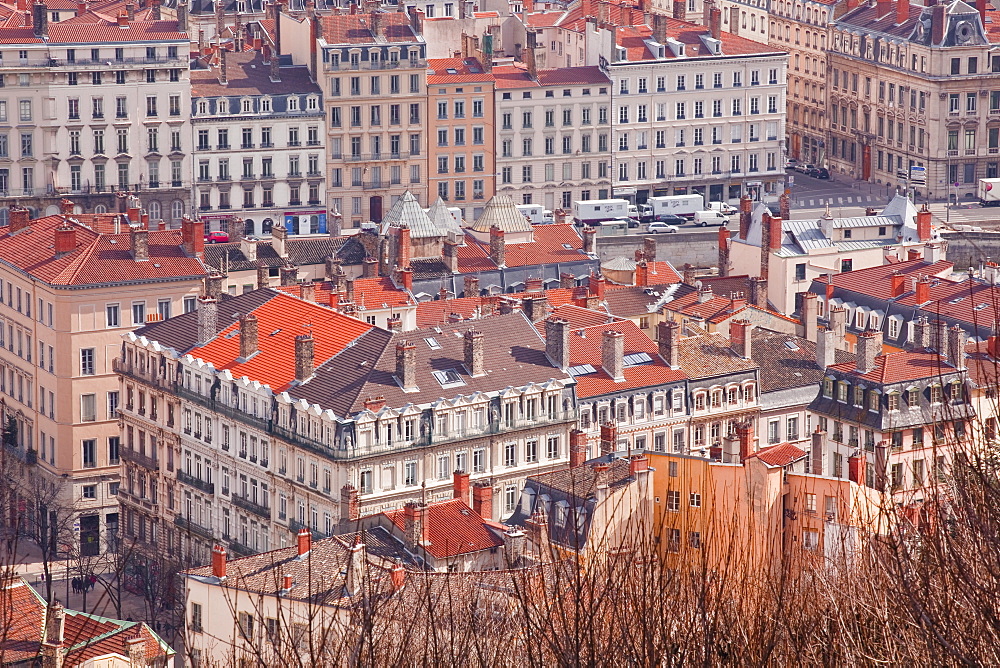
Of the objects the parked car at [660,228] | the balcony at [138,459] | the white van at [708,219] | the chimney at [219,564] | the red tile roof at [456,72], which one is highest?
the red tile roof at [456,72]

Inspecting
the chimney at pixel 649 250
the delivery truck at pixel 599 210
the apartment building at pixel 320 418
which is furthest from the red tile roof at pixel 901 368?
the delivery truck at pixel 599 210

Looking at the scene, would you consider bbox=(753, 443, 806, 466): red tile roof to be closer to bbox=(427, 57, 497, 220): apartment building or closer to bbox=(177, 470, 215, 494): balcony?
bbox=(177, 470, 215, 494): balcony

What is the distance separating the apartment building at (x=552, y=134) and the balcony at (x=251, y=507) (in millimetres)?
85147

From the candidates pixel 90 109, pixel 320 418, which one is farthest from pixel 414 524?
pixel 90 109

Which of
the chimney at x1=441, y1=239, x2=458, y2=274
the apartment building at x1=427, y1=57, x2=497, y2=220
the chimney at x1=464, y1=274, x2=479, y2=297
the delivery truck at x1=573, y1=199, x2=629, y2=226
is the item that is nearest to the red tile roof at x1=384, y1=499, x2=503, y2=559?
the chimney at x1=464, y1=274, x2=479, y2=297

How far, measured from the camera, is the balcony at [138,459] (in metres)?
114

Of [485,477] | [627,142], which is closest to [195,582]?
[485,477]

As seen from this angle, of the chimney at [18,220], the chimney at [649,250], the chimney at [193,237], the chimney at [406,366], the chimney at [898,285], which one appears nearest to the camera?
the chimney at [406,366]

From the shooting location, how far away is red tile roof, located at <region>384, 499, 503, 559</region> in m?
89.9

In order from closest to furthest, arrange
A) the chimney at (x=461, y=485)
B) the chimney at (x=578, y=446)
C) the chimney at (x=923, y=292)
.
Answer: the chimney at (x=461, y=485)
the chimney at (x=578, y=446)
the chimney at (x=923, y=292)

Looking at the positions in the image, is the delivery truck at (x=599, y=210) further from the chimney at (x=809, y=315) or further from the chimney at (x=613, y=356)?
the chimney at (x=613, y=356)

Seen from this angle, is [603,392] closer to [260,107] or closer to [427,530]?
[427,530]

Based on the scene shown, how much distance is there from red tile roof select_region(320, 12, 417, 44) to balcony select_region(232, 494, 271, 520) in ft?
259

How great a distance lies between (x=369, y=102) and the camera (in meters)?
184
